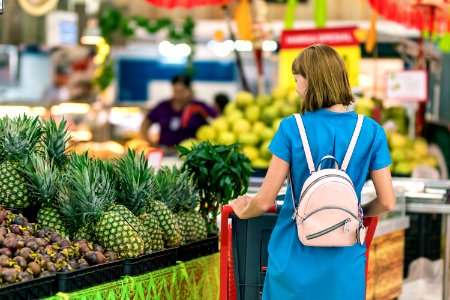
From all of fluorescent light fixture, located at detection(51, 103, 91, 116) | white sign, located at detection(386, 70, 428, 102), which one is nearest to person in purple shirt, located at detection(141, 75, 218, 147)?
fluorescent light fixture, located at detection(51, 103, 91, 116)

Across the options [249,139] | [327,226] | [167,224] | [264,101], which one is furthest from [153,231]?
[264,101]

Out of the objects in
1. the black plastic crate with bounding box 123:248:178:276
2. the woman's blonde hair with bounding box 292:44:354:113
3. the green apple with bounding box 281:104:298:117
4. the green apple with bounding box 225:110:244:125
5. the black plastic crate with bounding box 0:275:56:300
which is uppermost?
the woman's blonde hair with bounding box 292:44:354:113

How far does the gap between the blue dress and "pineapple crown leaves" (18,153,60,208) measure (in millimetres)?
1090

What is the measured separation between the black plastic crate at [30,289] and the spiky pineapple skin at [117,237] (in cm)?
50

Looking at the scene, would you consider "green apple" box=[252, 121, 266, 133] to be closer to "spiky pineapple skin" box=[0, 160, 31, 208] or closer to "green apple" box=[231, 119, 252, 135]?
"green apple" box=[231, 119, 252, 135]

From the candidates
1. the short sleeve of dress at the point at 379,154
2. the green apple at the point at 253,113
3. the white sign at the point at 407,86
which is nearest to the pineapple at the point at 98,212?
the short sleeve of dress at the point at 379,154

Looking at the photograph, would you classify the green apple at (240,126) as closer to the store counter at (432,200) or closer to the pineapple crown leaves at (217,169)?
the store counter at (432,200)

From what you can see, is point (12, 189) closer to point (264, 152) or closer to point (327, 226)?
point (327, 226)

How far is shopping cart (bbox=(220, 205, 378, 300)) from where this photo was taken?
4.04m

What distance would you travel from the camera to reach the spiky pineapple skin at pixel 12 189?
4.20 meters

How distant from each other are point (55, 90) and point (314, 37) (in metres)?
7.17

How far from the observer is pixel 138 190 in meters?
4.36

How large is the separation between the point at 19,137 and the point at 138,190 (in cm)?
63

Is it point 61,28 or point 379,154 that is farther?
point 61,28
